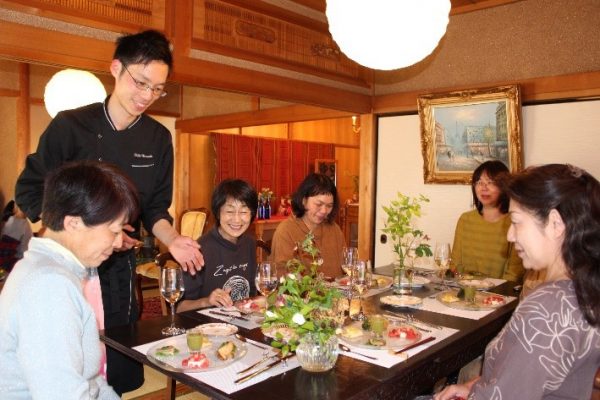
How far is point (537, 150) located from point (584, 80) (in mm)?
511

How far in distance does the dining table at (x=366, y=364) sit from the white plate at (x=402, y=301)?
22 millimetres

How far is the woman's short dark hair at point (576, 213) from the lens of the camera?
4.09 feet

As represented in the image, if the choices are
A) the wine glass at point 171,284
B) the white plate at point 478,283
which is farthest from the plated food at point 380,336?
the white plate at point 478,283

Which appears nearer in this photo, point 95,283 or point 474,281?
point 95,283

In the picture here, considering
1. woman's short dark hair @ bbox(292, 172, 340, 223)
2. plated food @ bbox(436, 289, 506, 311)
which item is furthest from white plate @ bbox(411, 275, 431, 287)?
woman's short dark hair @ bbox(292, 172, 340, 223)

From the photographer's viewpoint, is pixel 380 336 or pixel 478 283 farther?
pixel 478 283

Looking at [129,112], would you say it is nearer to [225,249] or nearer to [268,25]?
[225,249]

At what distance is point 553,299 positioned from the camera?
4.01 ft

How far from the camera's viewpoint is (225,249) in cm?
247

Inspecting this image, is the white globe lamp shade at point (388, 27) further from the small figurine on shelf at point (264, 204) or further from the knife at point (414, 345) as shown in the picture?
the small figurine on shelf at point (264, 204)

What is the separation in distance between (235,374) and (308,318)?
0.27 meters

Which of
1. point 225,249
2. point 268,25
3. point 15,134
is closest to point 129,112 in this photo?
point 225,249

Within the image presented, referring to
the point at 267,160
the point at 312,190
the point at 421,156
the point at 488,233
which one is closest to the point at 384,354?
the point at 312,190

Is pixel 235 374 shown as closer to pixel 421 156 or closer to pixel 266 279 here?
→ pixel 266 279
